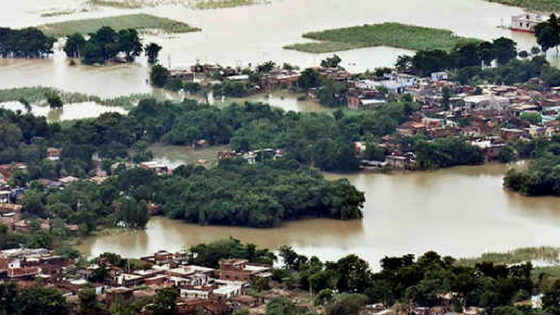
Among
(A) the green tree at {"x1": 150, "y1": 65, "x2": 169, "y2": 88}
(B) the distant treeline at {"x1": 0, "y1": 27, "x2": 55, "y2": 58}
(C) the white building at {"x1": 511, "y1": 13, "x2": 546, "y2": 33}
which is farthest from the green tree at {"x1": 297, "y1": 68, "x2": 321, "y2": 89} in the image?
(C) the white building at {"x1": 511, "y1": 13, "x2": 546, "y2": 33}

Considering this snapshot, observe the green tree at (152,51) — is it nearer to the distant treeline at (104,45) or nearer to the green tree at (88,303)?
the distant treeline at (104,45)

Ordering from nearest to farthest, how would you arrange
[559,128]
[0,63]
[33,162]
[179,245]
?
[179,245]
[33,162]
[559,128]
[0,63]

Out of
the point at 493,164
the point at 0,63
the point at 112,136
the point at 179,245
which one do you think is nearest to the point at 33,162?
the point at 112,136

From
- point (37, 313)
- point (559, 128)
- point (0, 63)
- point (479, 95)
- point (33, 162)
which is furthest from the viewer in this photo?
point (0, 63)

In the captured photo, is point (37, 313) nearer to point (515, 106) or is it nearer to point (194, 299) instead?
point (194, 299)

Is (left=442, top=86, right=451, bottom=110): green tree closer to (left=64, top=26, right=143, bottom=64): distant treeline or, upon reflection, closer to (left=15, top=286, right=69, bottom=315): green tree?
(left=64, top=26, right=143, bottom=64): distant treeline

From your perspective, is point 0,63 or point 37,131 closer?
point 37,131
